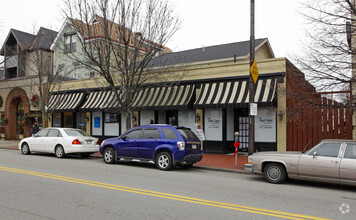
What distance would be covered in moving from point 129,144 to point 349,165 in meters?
7.69

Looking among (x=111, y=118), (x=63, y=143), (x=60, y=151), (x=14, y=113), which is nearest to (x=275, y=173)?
(x=63, y=143)

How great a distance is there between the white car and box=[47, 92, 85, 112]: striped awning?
5690 millimetres

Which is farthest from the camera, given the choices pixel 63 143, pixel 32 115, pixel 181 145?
pixel 32 115

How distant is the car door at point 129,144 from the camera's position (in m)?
12.1

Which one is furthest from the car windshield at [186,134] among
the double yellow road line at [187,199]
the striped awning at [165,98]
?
the striped awning at [165,98]

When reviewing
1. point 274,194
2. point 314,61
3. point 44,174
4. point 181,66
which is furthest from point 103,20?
point 274,194

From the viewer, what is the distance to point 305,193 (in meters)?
7.70

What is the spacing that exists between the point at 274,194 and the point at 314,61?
191 inches

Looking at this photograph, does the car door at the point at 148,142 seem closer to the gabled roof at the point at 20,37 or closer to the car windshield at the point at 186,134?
the car windshield at the point at 186,134

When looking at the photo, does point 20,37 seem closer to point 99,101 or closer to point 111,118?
point 99,101

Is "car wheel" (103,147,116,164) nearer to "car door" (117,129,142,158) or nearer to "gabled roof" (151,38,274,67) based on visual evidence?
"car door" (117,129,142,158)

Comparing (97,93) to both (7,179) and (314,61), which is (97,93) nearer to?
(7,179)

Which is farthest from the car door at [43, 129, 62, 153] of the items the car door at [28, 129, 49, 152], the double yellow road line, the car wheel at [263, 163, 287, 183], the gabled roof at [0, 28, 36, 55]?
the gabled roof at [0, 28, 36, 55]

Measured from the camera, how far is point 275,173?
898 centimetres
